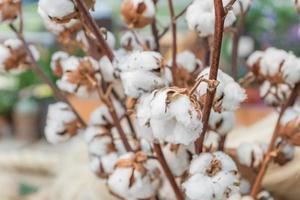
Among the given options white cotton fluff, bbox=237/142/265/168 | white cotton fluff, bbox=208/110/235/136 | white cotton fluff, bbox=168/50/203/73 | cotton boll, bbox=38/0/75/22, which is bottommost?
white cotton fluff, bbox=237/142/265/168

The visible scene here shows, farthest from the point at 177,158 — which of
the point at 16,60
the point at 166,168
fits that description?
the point at 16,60

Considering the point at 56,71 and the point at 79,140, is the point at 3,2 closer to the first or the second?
the point at 56,71

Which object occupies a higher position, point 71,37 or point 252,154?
point 71,37

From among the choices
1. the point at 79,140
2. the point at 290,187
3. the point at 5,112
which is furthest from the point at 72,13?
the point at 5,112

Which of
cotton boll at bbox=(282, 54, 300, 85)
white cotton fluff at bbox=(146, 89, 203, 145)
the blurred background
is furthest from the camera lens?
the blurred background

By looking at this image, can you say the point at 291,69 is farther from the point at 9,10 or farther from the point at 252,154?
the point at 9,10

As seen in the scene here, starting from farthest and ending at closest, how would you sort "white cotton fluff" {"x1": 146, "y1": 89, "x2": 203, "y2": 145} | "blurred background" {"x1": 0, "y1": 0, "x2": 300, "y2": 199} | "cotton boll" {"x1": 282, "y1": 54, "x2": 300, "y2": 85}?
"blurred background" {"x1": 0, "y1": 0, "x2": 300, "y2": 199}, "cotton boll" {"x1": 282, "y1": 54, "x2": 300, "y2": 85}, "white cotton fluff" {"x1": 146, "y1": 89, "x2": 203, "y2": 145}

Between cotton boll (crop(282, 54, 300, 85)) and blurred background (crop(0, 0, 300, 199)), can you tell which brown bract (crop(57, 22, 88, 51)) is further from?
blurred background (crop(0, 0, 300, 199))

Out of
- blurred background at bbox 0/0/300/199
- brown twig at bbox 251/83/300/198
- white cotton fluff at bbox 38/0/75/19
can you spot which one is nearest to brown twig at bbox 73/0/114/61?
white cotton fluff at bbox 38/0/75/19
